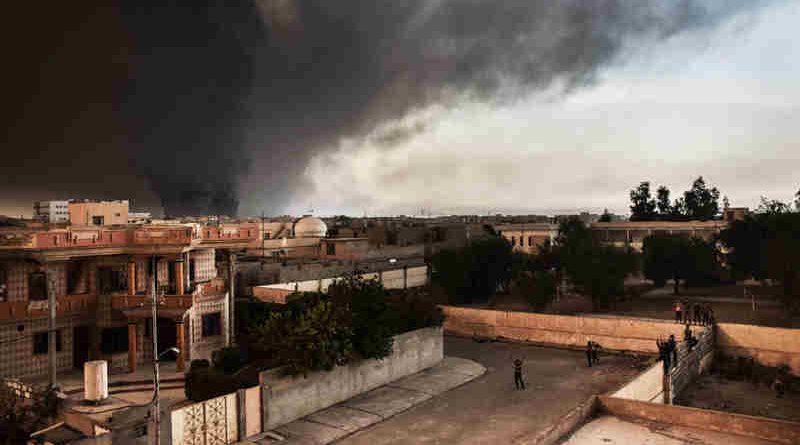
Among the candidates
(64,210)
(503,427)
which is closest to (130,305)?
(503,427)

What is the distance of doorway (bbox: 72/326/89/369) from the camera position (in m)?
26.8

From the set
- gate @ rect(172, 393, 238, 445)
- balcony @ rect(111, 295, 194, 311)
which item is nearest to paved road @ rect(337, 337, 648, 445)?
gate @ rect(172, 393, 238, 445)

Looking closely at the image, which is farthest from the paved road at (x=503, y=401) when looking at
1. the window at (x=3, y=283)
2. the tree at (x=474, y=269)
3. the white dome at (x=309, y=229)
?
the white dome at (x=309, y=229)

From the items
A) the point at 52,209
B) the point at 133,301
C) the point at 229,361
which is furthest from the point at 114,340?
the point at 52,209

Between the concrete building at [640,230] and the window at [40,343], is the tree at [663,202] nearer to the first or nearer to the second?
the concrete building at [640,230]

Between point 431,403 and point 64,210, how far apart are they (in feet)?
227

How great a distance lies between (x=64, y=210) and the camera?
3029 inches

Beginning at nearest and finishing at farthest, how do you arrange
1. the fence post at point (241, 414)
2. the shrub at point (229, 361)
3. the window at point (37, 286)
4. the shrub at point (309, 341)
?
the fence post at point (241, 414), the shrub at point (309, 341), the shrub at point (229, 361), the window at point (37, 286)

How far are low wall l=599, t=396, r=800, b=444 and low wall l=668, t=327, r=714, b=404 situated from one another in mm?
5756

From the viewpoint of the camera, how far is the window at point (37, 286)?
85.0ft

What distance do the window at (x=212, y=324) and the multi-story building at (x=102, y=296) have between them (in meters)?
0.05

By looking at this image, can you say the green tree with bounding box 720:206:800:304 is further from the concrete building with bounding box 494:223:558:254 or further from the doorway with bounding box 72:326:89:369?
the doorway with bounding box 72:326:89:369

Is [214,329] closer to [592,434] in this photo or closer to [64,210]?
[592,434]

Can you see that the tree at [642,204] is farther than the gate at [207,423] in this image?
Yes
